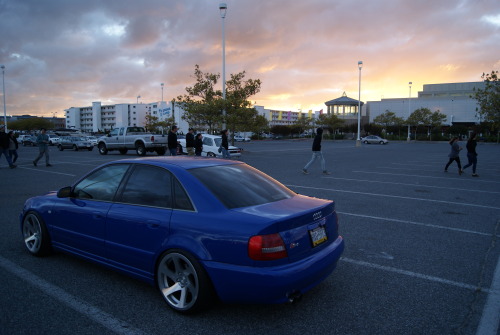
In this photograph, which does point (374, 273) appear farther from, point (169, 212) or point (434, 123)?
point (434, 123)

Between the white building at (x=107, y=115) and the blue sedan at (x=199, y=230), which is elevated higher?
the white building at (x=107, y=115)

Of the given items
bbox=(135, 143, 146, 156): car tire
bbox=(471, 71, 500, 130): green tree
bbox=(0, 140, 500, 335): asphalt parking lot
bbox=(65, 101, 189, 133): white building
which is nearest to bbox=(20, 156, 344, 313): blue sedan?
bbox=(0, 140, 500, 335): asphalt parking lot

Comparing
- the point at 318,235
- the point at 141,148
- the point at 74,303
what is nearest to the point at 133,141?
the point at 141,148

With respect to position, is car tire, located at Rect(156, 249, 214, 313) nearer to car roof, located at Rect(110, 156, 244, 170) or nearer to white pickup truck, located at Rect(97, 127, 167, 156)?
car roof, located at Rect(110, 156, 244, 170)

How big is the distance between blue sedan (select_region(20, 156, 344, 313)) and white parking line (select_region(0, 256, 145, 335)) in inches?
17.0

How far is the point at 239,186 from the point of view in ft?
12.3

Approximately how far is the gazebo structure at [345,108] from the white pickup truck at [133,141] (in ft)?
232

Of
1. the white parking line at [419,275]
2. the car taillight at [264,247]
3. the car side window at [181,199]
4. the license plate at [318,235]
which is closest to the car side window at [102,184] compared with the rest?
the car side window at [181,199]

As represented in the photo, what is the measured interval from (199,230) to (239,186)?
0.76 meters

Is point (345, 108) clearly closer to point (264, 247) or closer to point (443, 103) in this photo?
point (443, 103)

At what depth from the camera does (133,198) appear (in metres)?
3.80

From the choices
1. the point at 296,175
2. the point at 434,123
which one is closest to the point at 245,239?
the point at 296,175

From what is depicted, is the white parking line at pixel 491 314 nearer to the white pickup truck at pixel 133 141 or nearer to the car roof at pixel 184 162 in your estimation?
the car roof at pixel 184 162

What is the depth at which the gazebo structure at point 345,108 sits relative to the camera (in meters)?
89.7
